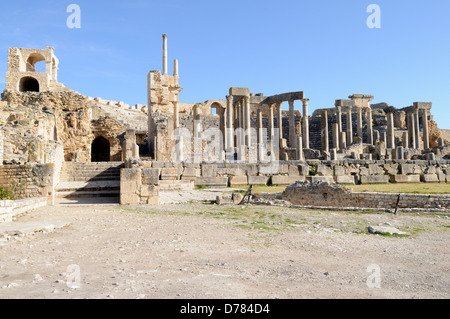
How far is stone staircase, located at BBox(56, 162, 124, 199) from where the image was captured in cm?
1299

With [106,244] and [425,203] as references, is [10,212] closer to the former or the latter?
[106,244]

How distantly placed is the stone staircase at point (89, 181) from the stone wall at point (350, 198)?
7.04 meters

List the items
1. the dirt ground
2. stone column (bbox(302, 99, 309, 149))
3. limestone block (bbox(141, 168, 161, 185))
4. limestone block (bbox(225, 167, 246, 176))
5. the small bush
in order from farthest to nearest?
stone column (bbox(302, 99, 309, 149)) < limestone block (bbox(225, 167, 246, 176)) < limestone block (bbox(141, 168, 161, 185)) < the small bush < the dirt ground

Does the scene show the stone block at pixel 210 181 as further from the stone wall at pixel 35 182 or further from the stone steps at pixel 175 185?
the stone wall at pixel 35 182

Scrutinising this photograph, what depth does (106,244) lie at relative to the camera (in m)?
5.32

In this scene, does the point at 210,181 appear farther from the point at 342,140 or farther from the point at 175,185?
the point at 342,140

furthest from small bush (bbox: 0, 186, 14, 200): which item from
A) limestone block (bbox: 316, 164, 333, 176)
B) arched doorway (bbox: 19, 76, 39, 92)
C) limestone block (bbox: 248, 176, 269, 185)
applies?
arched doorway (bbox: 19, 76, 39, 92)

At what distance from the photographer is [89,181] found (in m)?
15.0

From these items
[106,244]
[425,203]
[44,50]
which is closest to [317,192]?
[425,203]

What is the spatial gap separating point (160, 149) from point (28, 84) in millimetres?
22710

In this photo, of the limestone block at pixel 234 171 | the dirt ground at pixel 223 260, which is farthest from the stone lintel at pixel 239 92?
the dirt ground at pixel 223 260

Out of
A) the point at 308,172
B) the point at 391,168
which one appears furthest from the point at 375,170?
the point at 308,172

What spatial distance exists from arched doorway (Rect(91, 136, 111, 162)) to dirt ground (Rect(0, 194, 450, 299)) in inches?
892

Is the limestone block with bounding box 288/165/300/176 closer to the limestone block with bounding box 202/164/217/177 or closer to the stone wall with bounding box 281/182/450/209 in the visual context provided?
the limestone block with bounding box 202/164/217/177
